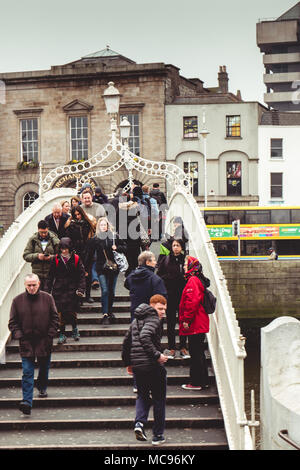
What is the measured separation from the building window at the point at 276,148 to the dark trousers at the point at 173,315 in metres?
41.8

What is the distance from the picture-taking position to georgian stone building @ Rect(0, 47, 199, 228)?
51.0 m

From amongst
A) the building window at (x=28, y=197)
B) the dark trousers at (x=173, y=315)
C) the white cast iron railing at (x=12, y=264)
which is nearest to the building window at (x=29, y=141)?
the building window at (x=28, y=197)

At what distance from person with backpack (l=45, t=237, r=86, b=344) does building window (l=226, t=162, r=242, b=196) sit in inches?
1569

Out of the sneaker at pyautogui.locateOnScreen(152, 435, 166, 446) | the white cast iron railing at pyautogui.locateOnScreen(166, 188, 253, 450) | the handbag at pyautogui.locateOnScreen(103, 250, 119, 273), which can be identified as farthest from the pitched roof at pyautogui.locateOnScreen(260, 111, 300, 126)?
the sneaker at pyautogui.locateOnScreen(152, 435, 166, 446)

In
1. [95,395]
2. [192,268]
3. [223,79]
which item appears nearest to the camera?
[95,395]

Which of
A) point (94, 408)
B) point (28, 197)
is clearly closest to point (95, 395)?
point (94, 408)

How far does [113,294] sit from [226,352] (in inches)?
126

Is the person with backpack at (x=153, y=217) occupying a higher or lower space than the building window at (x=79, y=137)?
lower

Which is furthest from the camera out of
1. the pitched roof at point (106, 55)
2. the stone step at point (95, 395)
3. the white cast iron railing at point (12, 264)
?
the pitched roof at point (106, 55)

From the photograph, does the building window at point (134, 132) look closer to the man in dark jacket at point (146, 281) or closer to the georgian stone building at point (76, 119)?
the georgian stone building at point (76, 119)

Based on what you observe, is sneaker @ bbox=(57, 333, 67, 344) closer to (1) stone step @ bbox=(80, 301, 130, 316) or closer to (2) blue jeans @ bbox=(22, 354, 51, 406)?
(1) stone step @ bbox=(80, 301, 130, 316)

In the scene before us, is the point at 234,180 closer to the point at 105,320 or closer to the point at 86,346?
the point at 105,320

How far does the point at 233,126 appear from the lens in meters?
51.4

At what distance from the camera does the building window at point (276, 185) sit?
51.8 metres
